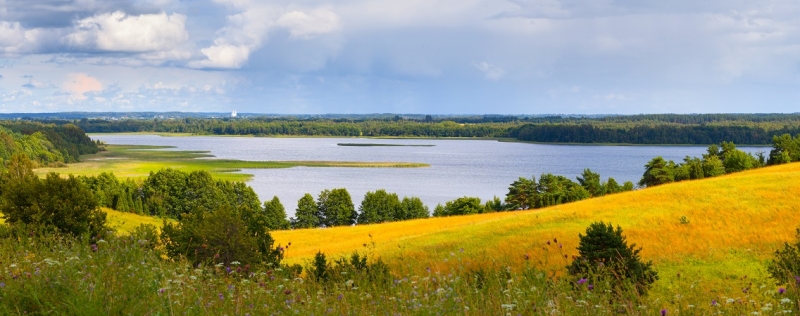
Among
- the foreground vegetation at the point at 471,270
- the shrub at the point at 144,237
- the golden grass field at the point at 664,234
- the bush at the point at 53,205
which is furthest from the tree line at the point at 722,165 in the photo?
the shrub at the point at 144,237

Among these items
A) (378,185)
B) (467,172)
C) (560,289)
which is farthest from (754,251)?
(467,172)

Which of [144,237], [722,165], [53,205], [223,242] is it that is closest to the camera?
[144,237]

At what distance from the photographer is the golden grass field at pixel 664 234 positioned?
73.0 feet

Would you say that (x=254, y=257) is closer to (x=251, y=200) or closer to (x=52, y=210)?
(x=52, y=210)

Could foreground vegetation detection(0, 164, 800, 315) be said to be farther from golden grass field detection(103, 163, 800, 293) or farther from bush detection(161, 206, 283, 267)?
bush detection(161, 206, 283, 267)

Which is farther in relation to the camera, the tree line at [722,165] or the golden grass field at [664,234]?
the tree line at [722,165]

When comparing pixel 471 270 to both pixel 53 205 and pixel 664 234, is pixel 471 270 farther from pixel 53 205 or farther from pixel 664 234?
pixel 664 234

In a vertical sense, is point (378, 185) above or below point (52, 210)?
below

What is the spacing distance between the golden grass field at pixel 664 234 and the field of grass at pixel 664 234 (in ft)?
0.11

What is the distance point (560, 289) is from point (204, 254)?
10.4 metres

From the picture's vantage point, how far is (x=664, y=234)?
90.8 feet

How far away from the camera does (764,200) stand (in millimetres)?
32156

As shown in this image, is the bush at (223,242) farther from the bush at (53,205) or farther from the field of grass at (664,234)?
the bush at (53,205)

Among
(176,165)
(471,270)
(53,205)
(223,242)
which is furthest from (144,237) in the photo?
(176,165)
